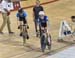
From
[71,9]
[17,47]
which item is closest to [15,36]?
[17,47]

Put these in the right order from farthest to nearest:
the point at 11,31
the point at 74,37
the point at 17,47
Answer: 1. the point at 11,31
2. the point at 74,37
3. the point at 17,47

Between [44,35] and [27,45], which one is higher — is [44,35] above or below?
above

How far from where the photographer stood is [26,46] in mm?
15406

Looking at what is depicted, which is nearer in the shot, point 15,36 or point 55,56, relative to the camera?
point 55,56

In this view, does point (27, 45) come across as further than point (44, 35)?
Yes

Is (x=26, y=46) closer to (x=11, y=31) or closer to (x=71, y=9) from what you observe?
(x=11, y=31)

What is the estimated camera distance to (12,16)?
2470 cm

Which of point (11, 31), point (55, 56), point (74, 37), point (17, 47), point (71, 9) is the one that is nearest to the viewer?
point (55, 56)

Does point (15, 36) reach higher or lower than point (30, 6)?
lower

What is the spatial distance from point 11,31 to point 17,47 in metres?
3.48

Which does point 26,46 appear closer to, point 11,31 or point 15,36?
point 15,36

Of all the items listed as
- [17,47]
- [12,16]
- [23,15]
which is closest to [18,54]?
[17,47]

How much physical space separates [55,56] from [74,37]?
149 inches

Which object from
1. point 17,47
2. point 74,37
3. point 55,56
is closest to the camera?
point 55,56
